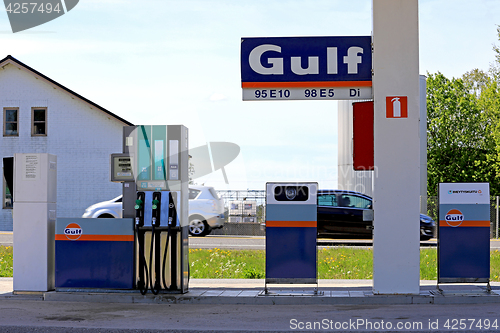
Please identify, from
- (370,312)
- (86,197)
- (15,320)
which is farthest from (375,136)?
(86,197)

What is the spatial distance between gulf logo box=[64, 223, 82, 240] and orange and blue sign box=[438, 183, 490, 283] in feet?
17.6

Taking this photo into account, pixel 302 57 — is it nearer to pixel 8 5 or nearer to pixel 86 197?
pixel 8 5

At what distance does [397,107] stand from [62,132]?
23745 mm

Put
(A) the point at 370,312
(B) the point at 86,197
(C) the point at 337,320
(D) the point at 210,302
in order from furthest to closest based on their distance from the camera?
(B) the point at 86,197 < (D) the point at 210,302 < (A) the point at 370,312 < (C) the point at 337,320

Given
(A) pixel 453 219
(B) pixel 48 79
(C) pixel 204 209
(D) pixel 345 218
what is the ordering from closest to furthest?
(A) pixel 453 219 → (D) pixel 345 218 → (C) pixel 204 209 → (B) pixel 48 79

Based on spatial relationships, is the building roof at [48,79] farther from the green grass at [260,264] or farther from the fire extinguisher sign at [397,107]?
the fire extinguisher sign at [397,107]

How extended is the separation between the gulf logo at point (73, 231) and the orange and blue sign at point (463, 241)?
5.37 meters

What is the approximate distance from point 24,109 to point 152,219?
23.6m

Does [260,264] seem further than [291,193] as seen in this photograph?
Yes

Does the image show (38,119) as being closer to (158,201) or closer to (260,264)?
(260,264)

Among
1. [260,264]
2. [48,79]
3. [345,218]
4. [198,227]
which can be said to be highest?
[48,79]

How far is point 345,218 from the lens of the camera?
61.2 ft

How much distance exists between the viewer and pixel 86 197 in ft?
94.5

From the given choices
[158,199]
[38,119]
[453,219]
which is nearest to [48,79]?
[38,119]
